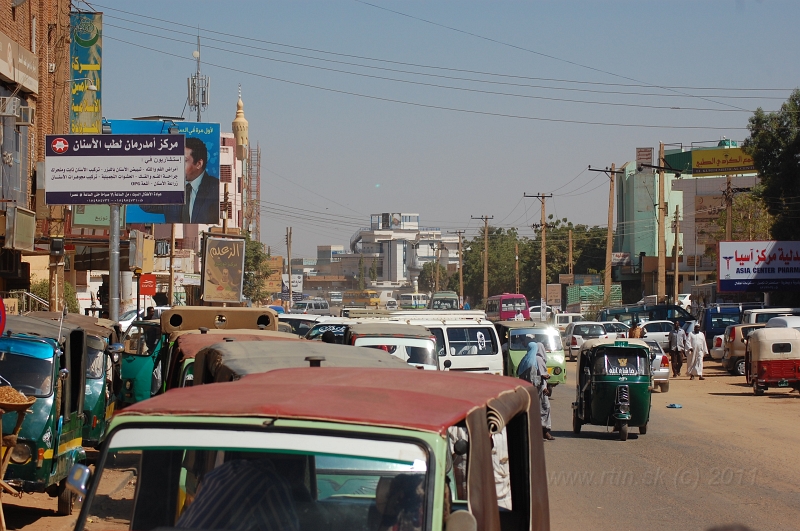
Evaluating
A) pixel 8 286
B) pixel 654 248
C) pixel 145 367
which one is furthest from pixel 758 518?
pixel 654 248

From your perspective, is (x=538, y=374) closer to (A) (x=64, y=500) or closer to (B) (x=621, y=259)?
(A) (x=64, y=500)

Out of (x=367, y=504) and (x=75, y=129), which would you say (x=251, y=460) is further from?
(x=75, y=129)

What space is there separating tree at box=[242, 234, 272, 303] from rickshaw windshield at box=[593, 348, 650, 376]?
54.4 metres

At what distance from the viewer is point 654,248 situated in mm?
85438

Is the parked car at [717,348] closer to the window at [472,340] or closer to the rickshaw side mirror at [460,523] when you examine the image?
the window at [472,340]

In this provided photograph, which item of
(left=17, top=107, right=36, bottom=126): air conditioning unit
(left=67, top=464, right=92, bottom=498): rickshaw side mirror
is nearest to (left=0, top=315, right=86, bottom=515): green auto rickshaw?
(left=67, top=464, right=92, bottom=498): rickshaw side mirror

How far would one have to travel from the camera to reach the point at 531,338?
25.7 m

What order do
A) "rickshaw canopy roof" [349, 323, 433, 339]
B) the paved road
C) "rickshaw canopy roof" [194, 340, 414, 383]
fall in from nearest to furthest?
"rickshaw canopy roof" [194, 340, 414, 383] < the paved road < "rickshaw canopy roof" [349, 323, 433, 339]

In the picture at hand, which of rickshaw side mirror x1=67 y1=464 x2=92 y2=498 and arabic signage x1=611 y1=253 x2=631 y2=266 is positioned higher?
arabic signage x1=611 y1=253 x2=631 y2=266

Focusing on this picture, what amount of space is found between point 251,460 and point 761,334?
2258cm

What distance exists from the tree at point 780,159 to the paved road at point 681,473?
3034 cm

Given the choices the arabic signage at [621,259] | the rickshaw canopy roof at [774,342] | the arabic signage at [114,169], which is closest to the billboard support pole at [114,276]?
the arabic signage at [114,169]

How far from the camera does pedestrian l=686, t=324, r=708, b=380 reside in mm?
30016

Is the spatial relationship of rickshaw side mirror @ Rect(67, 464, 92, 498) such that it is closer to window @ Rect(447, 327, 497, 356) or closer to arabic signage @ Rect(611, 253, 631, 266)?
window @ Rect(447, 327, 497, 356)
